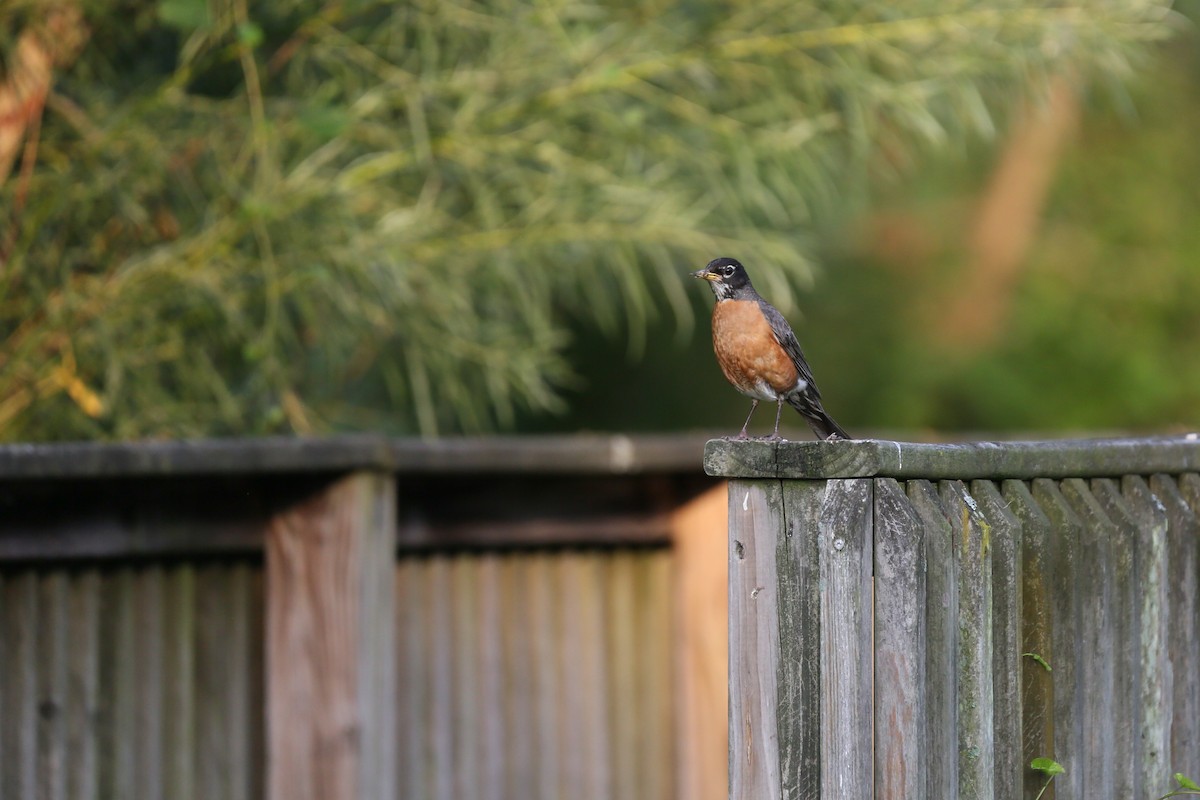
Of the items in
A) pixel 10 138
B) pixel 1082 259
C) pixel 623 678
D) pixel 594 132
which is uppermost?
pixel 1082 259

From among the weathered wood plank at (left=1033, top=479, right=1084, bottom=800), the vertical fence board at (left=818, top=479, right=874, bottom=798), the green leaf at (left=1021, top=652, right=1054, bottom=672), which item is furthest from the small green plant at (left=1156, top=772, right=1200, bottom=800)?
the vertical fence board at (left=818, top=479, right=874, bottom=798)

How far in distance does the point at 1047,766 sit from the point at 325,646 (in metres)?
1.88

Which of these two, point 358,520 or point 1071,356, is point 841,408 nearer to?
point 1071,356

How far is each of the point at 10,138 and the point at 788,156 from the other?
9.02 ft

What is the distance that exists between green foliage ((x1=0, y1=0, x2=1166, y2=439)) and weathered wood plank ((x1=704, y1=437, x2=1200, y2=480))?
7.75ft

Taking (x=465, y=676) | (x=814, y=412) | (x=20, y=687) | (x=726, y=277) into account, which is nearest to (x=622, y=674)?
(x=465, y=676)

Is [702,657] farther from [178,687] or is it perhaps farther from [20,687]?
[20,687]

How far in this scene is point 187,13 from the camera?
3861 mm

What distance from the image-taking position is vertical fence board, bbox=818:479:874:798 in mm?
1937

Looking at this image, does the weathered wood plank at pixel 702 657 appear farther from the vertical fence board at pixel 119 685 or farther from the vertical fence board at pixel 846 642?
the vertical fence board at pixel 846 642

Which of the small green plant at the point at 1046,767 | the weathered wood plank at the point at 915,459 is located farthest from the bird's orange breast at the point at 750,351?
the small green plant at the point at 1046,767

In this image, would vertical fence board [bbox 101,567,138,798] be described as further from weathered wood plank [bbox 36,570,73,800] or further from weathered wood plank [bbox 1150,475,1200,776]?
weathered wood plank [bbox 1150,475,1200,776]

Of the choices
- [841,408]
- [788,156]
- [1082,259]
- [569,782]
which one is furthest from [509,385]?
[1082,259]

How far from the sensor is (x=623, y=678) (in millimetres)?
4211
